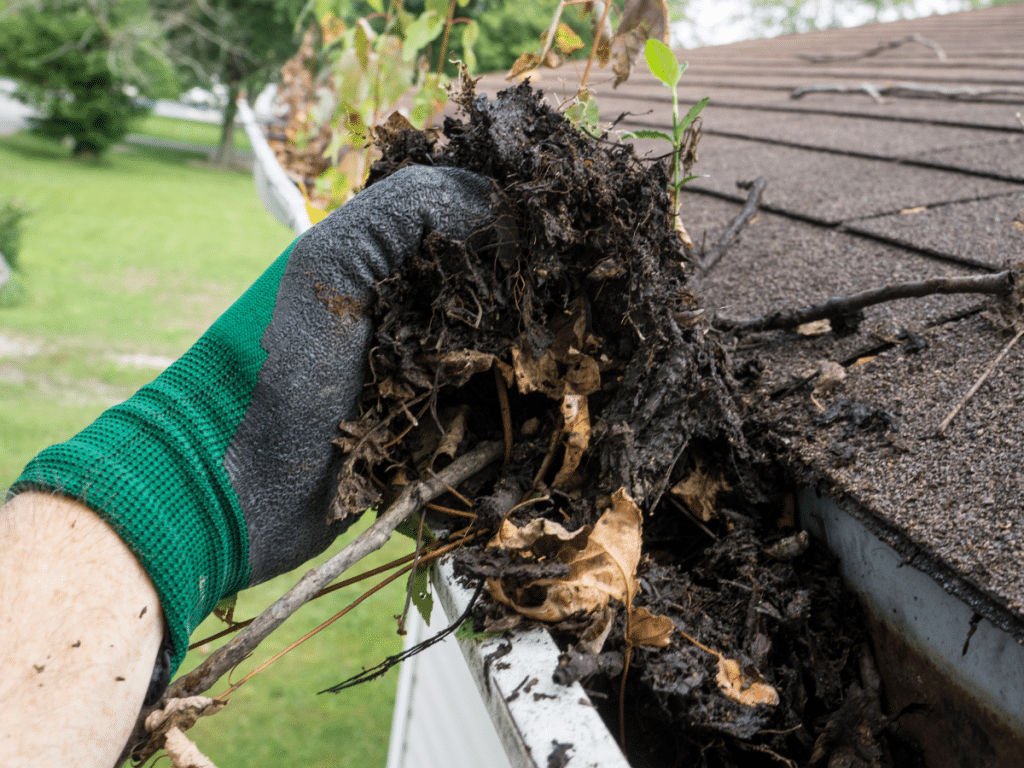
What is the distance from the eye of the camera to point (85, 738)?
2.38ft

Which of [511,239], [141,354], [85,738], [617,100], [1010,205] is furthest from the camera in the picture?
[141,354]

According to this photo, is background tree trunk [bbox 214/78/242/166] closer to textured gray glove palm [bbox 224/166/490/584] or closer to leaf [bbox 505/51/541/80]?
leaf [bbox 505/51/541/80]

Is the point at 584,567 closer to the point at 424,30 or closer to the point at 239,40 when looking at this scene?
the point at 424,30

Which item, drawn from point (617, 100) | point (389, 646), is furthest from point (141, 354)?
point (617, 100)

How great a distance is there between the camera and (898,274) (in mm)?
1307

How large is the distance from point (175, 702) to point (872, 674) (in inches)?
32.5

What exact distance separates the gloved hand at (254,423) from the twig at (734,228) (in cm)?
65

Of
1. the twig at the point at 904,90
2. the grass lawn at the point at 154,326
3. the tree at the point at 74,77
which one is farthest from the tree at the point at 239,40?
the twig at the point at 904,90

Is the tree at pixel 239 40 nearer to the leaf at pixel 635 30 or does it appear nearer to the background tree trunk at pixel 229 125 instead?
the background tree trunk at pixel 229 125

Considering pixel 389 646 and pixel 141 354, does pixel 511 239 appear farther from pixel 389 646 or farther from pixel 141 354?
pixel 141 354

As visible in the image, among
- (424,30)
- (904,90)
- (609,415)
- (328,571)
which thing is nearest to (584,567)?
(609,415)

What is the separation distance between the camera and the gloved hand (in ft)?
2.71

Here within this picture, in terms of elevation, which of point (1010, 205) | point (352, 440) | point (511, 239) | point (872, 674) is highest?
point (1010, 205)

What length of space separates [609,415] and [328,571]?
0.40 m
